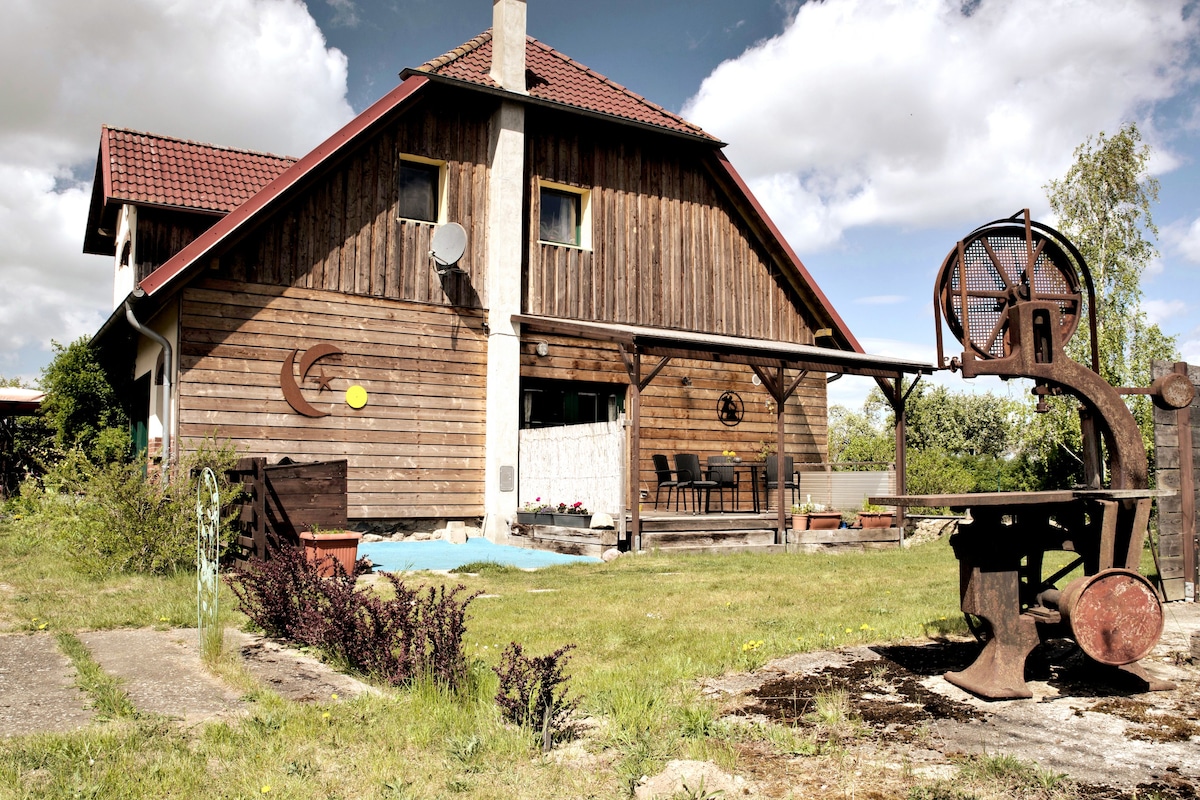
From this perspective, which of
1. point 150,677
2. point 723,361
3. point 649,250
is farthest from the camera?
point 649,250

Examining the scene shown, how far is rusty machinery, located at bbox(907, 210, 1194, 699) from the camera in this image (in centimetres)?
420

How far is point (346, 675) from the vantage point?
16.2 feet

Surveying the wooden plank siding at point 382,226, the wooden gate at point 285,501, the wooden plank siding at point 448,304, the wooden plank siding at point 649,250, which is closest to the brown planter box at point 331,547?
the wooden gate at point 285,501

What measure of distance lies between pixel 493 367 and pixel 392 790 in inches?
429

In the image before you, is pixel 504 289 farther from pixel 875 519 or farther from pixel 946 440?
pixel 946 440

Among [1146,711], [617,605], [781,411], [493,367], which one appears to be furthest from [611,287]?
[1146,711]

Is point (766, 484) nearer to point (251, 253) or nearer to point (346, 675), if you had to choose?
point (251, 253)

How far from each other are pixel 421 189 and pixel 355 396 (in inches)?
130

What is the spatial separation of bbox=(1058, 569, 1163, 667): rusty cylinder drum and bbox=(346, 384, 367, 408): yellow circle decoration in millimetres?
10207

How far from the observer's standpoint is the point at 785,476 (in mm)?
15547

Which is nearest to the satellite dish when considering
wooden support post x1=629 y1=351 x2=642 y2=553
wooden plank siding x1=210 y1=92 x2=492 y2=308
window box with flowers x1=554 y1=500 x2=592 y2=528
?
wooden plank siding x1=210 y1=92 x2=492 y2=308

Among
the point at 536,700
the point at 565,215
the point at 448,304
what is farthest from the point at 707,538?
the point at 536,700

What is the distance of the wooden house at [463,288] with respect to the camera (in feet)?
40.1

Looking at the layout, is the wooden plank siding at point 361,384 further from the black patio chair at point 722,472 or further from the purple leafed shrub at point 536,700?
the purple leafed shrub at point 536,700
